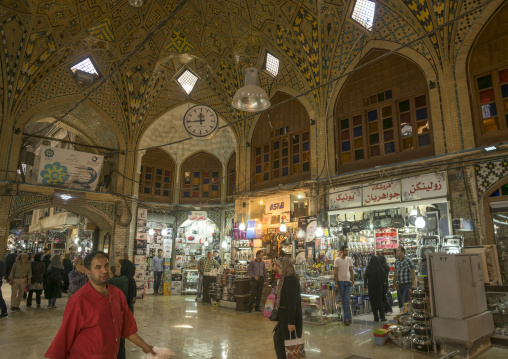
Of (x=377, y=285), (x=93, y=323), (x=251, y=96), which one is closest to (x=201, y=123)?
(x=251, y=96)

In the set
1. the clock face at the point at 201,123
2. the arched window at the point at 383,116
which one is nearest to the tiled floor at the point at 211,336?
the clock face at the point at 201,123

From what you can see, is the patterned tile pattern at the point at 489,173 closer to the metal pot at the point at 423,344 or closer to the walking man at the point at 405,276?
the walking man at the point at 405,276

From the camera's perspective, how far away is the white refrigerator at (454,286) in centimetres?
524

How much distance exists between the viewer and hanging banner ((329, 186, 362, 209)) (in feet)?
36.2

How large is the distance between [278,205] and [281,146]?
7.92 ft

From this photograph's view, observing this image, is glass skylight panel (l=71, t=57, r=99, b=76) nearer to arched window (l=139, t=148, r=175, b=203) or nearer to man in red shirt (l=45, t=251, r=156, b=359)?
arched window (l=139, t=148, r=175, b=203)

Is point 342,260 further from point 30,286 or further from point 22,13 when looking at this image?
point 22,13

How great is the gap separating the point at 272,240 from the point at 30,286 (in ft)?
25.9

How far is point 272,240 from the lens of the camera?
536 inches

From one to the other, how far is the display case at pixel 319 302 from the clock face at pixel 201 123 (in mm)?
4745

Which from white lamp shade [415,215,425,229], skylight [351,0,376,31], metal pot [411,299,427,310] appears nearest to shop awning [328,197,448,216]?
white lamp shade [415,215,425,229]

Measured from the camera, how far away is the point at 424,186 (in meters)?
9.67

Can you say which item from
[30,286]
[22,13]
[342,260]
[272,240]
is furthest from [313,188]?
[22,13]

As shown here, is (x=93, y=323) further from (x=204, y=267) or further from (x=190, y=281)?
(x=190, y=281)
